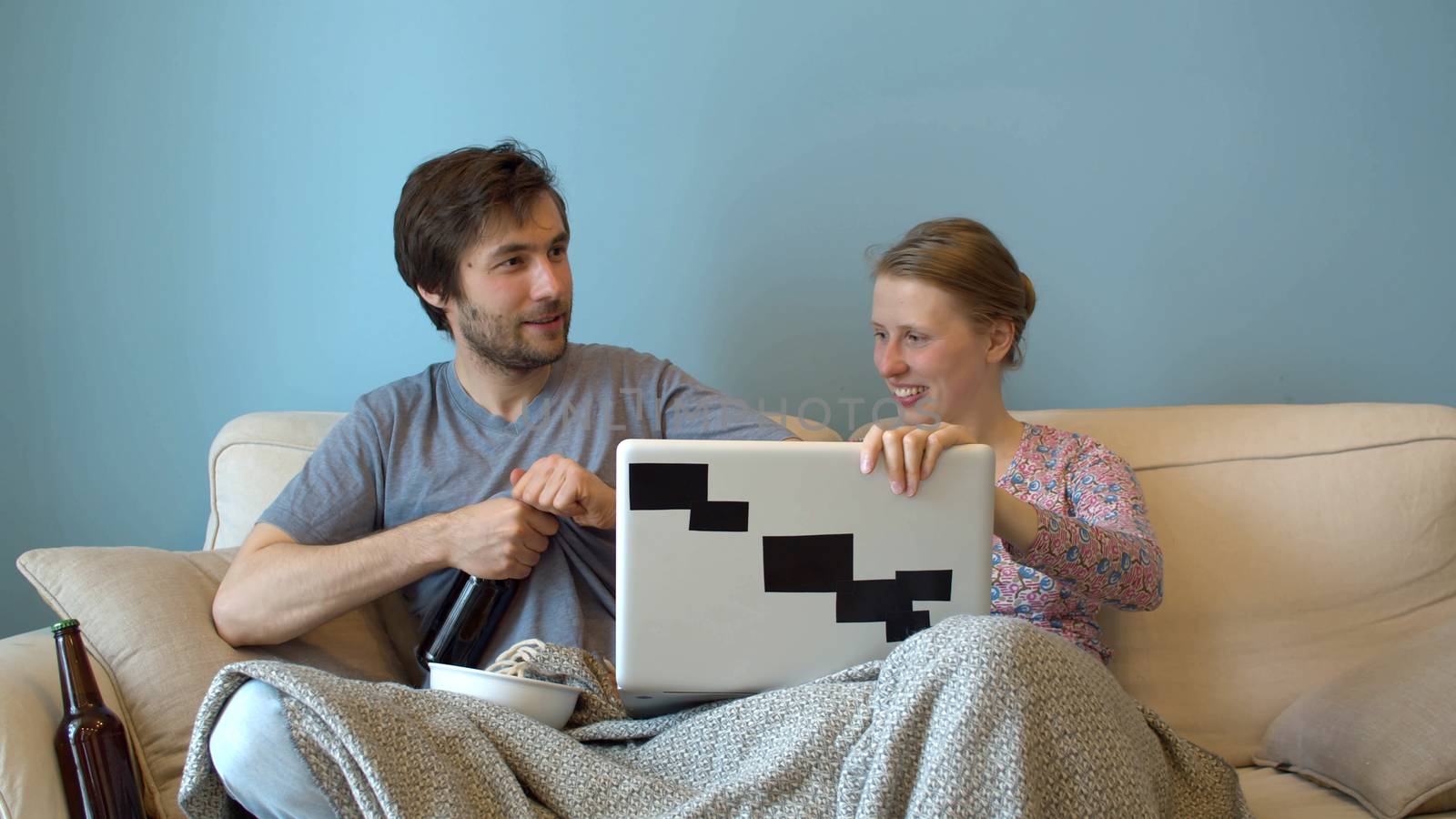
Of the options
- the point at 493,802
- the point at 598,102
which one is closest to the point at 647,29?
the point at 598,102

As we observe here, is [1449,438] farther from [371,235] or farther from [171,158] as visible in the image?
[171,158]

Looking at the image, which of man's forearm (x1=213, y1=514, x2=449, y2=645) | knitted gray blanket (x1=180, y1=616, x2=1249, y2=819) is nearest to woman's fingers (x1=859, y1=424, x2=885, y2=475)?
knitted gray blanket (x1=180, y1=616, x2=1249, y2=819)

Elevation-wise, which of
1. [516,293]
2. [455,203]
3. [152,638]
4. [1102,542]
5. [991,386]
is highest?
[455,203]

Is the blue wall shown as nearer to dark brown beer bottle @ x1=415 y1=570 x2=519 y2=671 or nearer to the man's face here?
the man's face

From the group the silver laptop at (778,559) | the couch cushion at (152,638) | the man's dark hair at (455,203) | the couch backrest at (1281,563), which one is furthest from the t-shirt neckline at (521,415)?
the couch backrest at (1281,563)

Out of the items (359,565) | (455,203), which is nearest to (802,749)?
(359,565)

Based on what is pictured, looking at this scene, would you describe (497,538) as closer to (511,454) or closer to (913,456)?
(511,454)

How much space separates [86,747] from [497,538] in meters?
0.47

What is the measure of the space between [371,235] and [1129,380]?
127 centimetres

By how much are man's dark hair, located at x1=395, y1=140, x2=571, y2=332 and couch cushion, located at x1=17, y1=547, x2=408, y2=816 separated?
1.60 ft

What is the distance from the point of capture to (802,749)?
984mm

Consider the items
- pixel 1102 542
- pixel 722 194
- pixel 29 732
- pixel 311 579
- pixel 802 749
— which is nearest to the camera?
pixel 802 749

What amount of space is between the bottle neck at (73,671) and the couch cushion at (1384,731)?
4.50 ft

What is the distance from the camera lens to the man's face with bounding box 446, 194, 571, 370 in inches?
60.1
